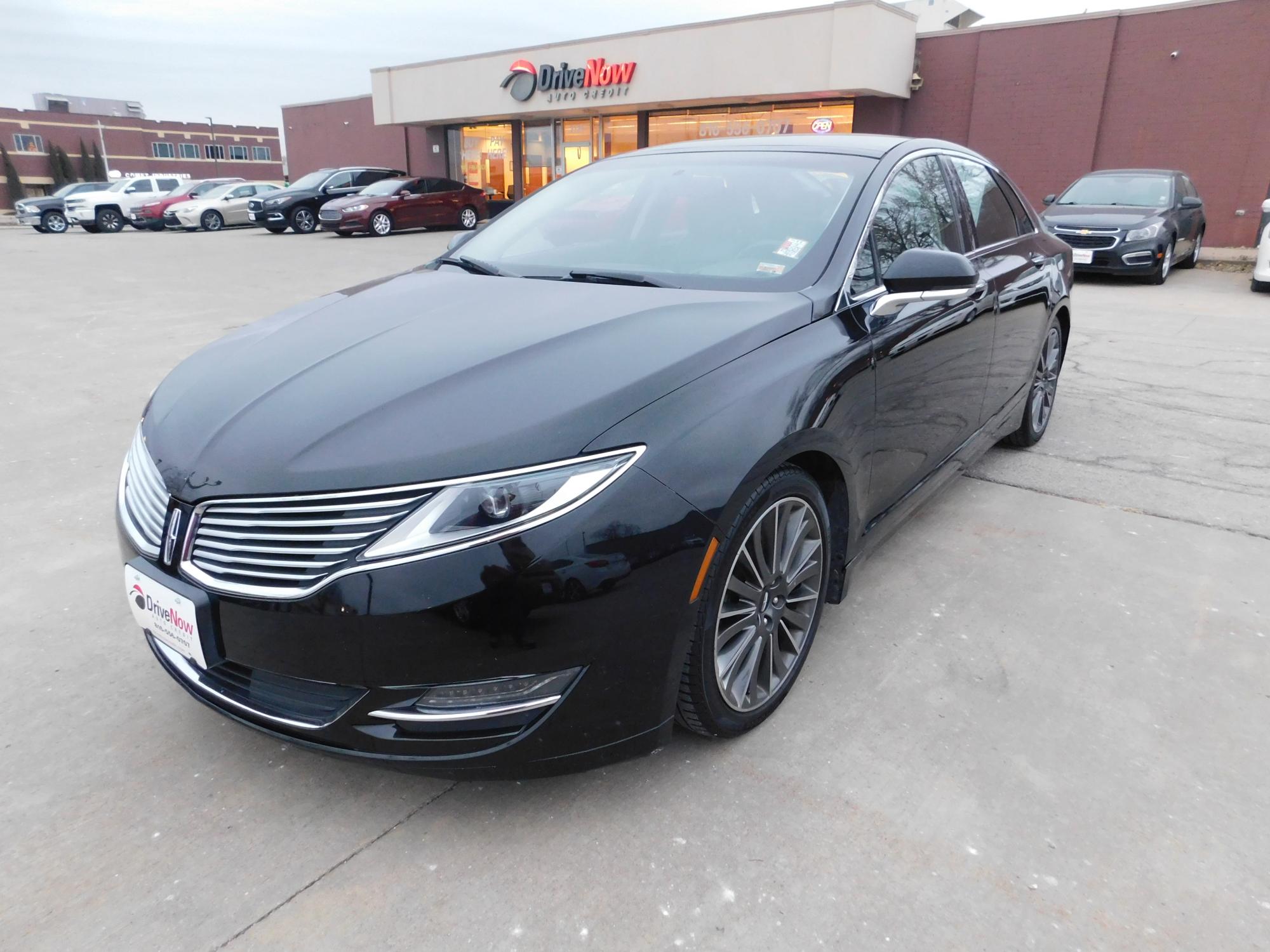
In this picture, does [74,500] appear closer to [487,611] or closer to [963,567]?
[487,611]

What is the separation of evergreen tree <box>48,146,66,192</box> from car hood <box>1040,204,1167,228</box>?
288 feet

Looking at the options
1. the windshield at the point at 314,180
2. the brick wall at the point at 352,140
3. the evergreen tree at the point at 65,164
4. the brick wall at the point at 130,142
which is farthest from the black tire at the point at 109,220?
the evergreen tree at the point at 65,164

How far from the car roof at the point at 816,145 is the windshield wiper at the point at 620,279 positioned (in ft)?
2.94

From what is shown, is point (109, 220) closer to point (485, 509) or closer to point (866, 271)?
point (866, 271)

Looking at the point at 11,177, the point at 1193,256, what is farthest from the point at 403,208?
the point at 11,177

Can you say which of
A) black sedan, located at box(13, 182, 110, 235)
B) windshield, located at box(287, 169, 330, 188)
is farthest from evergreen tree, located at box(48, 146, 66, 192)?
windshield, located at box(287, 169, 330, 188)

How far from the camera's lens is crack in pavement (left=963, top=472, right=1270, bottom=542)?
3852 millimetres

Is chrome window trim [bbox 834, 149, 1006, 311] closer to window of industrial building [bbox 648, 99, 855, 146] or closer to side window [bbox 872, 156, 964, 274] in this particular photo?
side window [bbox 872, 156, 964, 274]

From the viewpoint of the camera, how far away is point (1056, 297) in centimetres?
461

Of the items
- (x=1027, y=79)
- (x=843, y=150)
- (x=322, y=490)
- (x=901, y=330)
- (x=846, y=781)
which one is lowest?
(x=846, y=781)

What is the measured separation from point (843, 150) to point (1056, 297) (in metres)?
2.07

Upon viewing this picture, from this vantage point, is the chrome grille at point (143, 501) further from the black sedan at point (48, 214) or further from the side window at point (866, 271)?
the black sedan at point (48, 214)

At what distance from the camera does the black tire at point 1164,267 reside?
1185 cm

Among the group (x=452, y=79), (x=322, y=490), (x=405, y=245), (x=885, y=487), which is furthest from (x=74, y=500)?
(x=452, y=79)
